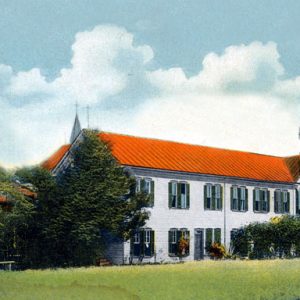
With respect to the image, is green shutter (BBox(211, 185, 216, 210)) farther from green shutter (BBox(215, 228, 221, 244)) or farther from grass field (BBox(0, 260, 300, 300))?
grass field (BBox(0, 260, 300, 300))

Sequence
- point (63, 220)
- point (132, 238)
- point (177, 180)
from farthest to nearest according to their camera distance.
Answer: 1. point (177, 180)
2. point (132, 238)
3. point (63, 220)

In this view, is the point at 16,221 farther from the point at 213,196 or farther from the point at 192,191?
the point at 213,196

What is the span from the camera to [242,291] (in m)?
20.6

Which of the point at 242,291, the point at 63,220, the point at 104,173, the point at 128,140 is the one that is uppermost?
the point at 128,140

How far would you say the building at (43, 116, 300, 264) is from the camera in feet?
133

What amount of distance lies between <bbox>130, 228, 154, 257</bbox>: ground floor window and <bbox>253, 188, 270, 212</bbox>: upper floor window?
1006cm

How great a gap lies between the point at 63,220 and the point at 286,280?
12.4m

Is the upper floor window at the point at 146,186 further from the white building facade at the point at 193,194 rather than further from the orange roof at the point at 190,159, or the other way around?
the orange roof at the point at 190,159

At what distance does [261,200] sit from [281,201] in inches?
86.0

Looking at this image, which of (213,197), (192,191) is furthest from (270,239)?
(192,191)

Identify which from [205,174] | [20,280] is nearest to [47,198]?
[20,280]

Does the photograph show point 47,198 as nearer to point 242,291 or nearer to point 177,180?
point 177,180

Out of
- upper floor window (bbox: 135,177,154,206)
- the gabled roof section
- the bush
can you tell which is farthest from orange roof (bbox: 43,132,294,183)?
the bush

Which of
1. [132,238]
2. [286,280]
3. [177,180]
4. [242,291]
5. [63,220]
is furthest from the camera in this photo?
→ [177,180]
